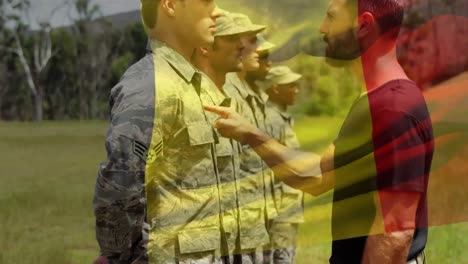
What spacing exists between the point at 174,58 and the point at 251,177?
11.2 inches

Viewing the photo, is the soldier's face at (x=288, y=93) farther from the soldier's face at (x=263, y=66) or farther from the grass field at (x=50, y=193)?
the grass field at (x=50, y=193)

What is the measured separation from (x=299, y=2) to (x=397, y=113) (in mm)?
268

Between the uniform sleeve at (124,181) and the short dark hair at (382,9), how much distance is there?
416mm

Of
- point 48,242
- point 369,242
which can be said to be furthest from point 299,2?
point 48,242

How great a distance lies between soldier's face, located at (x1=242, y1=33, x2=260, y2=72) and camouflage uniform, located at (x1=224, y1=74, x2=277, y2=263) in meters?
0.06

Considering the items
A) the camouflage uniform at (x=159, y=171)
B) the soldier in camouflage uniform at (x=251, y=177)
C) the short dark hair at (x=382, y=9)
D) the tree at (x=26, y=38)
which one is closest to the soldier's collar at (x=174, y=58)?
the camouflage uniform at (x=159, y=171)

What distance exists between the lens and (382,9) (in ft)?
4.99

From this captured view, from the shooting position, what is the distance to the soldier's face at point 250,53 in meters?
1.61

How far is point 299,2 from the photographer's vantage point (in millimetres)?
1562

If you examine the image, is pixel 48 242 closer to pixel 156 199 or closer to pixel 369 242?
pixel 156 199

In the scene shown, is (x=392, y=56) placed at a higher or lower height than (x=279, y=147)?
higher

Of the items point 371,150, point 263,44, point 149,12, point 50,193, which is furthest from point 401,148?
point 50,193

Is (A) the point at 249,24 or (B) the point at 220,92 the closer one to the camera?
(A) the point at 249,24

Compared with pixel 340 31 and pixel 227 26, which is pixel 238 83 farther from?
pixel 340 31
